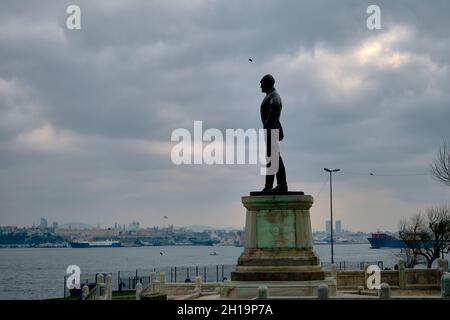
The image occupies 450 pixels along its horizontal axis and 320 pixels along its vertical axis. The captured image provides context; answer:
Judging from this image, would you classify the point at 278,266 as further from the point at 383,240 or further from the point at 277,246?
the point at 383,240

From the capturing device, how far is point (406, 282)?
120ft

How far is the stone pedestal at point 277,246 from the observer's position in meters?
22.6

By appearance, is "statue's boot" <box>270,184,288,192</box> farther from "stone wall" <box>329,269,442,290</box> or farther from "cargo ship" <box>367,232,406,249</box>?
"cargo ship" <box>367,232,406,249</box>

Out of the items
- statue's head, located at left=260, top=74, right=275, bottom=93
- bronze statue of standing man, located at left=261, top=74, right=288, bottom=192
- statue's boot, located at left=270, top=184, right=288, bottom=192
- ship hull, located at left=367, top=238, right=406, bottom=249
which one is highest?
statue's head, located at left=260, top=74, right=275, bottom=93

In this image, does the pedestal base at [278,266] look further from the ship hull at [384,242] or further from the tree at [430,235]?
the ship hull at [384,242]

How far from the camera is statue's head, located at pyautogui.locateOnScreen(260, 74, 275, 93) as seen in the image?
24.9 m

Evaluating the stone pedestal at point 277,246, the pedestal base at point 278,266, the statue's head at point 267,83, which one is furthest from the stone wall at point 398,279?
the statue's head at point 267,83

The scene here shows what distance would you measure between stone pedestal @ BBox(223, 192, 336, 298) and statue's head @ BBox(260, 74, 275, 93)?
3998 mm

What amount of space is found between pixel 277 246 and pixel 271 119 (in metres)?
4.47

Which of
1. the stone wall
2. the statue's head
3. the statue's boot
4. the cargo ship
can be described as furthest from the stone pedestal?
the cargo ship

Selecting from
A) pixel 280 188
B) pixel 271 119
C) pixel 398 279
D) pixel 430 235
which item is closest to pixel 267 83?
pixel 271 119
